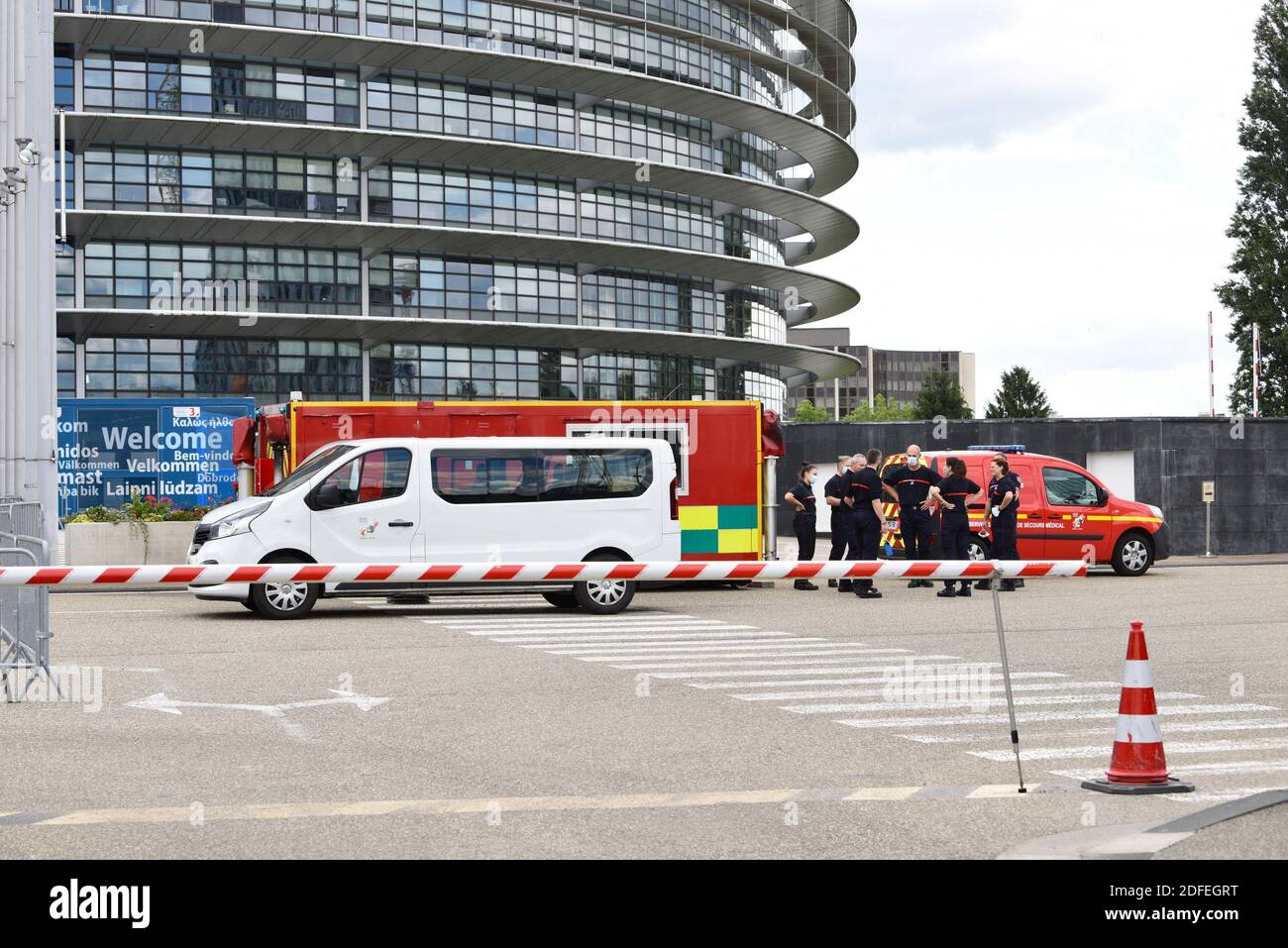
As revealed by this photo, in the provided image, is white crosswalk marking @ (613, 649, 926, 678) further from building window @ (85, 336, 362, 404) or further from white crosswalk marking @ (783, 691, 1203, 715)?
building window @ (85, 336, 362, 404)

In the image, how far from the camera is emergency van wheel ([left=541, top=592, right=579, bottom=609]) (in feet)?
62.5

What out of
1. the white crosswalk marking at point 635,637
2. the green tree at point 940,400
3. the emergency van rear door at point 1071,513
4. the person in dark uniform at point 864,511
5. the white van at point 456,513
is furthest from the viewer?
the green tree at point 940,400

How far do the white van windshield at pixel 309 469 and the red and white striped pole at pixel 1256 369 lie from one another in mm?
39572

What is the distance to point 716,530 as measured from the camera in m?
22.8

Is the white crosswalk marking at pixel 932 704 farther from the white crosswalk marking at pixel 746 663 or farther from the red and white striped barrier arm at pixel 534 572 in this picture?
the white crosswalk marking at pixel 746 663

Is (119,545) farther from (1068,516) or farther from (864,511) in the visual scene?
(1068,516)

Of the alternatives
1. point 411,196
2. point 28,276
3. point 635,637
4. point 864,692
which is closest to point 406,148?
point 411,196

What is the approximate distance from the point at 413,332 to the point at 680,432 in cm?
3284

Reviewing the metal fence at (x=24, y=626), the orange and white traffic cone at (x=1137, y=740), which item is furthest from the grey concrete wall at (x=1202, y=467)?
the orange and white traffic cone at (x=1137, y=740)

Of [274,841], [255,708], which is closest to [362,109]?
[255,708]

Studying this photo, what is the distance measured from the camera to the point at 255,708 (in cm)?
1004

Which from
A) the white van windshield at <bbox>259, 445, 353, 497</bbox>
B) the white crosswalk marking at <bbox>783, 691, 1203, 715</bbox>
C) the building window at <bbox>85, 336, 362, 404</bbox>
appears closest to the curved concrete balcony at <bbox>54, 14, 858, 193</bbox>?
the building window at <bbox>85, 336, 362, 404</bbox>

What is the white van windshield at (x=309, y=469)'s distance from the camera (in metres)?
18.0

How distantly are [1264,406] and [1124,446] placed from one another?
2454 centimetres
